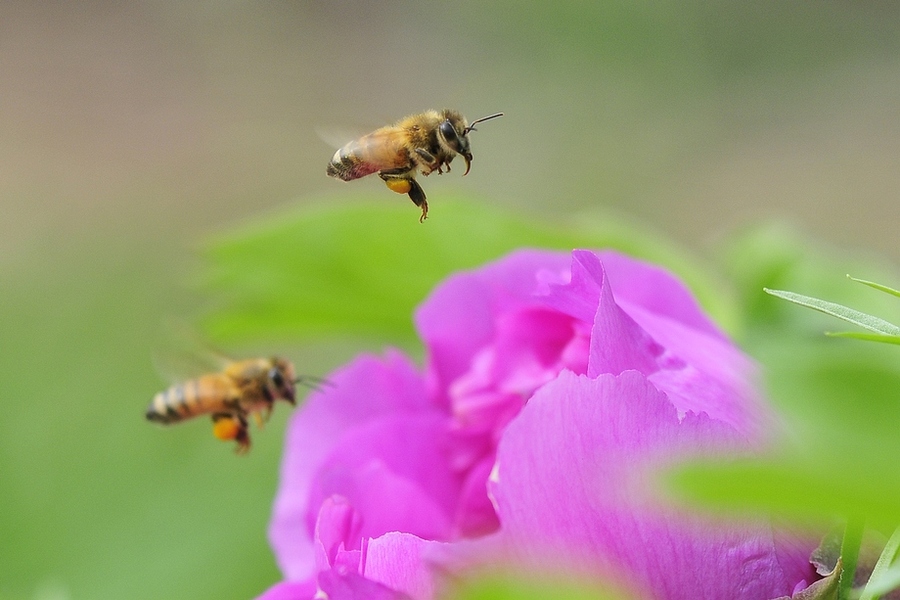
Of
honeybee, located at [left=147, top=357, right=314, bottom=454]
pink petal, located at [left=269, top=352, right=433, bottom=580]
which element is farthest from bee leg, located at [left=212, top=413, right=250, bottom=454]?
pink petal, located at [left=269, top=352, right=433, bottom=580]

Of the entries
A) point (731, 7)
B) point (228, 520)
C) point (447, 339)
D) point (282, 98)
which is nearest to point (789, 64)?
point (731, 7)

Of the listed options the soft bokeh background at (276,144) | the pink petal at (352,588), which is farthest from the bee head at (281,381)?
the pink petal at (352,588)

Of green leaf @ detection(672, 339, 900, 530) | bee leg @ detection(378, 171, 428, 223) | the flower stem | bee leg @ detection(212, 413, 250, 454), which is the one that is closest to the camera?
green leaf @ detection(672, 339, 900, 530)

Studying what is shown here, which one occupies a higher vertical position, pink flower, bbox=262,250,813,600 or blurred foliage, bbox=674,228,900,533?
blurred foliage, bbox=674,228,900,533

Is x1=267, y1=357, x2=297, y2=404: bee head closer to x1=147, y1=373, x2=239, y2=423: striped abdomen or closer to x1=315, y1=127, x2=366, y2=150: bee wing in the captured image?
x1=147, y1=373, x2=239, y2=423: striped abdomen

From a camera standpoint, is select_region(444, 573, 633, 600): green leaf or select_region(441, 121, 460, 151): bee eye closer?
select_region(444, 573, 633, 600): green leaf

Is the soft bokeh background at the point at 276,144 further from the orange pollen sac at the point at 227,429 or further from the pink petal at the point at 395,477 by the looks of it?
the pink petal at the point at 395,477
